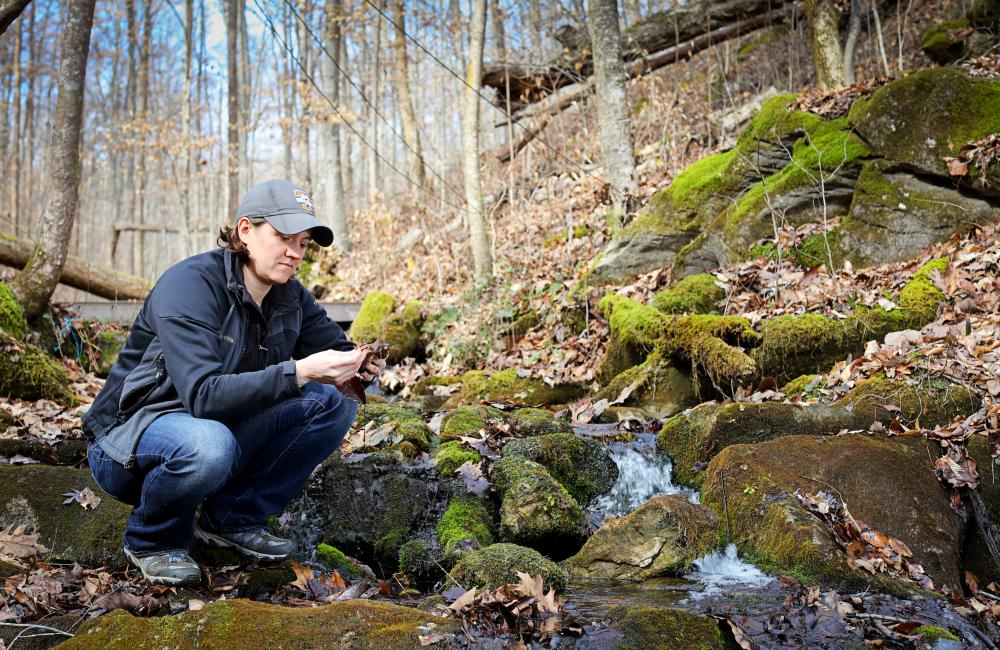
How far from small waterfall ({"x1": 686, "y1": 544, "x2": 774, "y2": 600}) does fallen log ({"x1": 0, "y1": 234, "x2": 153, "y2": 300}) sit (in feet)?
30.0

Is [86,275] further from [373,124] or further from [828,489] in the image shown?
[373,124]

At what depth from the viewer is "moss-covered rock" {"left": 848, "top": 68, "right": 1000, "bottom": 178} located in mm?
7477

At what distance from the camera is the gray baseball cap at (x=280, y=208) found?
3.31 m

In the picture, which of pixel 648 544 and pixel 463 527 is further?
pixel 463 527

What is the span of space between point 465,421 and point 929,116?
619cm

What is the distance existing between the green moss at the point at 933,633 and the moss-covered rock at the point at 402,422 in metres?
3.14

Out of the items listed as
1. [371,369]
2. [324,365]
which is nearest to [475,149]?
[371,369]

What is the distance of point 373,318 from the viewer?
1058 cm

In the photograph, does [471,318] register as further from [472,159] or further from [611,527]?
[611,527]

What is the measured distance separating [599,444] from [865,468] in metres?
1.75

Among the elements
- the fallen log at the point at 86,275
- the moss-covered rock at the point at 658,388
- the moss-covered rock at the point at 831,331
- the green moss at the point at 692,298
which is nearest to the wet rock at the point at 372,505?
the moss-covered rock at the point at 658,388

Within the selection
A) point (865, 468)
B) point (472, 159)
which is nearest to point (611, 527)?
point (865, 468)

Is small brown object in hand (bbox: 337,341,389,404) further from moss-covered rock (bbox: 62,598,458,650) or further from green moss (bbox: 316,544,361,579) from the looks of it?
moss-covered rock (bbox: 62,598,458,650)

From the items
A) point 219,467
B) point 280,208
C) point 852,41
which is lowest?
point 219,467
